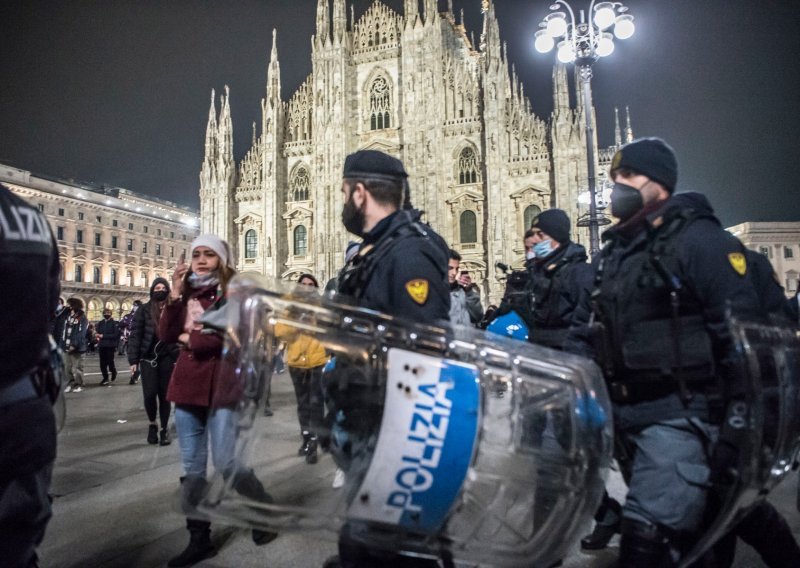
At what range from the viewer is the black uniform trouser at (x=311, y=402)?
4.86 feet

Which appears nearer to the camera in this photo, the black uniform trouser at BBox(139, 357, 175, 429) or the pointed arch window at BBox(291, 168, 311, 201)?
the black uniform trouser at BBox(139, 357, 175, 429)

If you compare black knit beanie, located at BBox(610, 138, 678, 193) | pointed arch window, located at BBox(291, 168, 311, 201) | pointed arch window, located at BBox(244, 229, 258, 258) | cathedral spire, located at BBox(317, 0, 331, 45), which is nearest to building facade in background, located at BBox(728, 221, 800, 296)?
pointed arch window, located at BBox(291, 168, 311, 201)

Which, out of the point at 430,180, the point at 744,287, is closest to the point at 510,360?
the point at 744,287

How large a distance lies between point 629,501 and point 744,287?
816 millimetres

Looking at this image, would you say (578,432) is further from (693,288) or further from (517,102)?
(517,102)

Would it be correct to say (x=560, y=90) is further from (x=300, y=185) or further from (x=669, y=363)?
(x=669, y=363)

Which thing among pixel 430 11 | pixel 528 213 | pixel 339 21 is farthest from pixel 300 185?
pixel 528 213

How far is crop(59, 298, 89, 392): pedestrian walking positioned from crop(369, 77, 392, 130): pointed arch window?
25302 millimetres

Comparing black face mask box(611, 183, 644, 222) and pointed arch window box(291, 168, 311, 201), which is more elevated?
pointed arch window box(291, 168, 311, 201)

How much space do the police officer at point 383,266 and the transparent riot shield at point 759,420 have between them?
3.08 ft

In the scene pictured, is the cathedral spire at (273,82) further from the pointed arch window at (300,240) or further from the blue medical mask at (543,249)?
the blue medical mask at (543,249)

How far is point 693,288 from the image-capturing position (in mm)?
1792

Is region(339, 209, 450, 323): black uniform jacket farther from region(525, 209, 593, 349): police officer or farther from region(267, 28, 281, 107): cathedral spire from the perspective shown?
region(267, 28, 281, 107): cathedral spire

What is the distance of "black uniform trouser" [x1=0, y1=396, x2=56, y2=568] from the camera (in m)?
1.38
